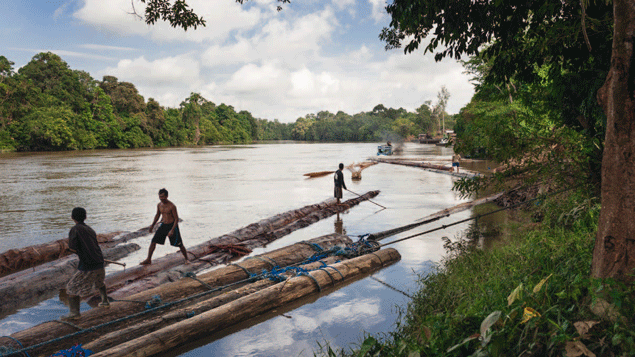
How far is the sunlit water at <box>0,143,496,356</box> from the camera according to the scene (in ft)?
19.7

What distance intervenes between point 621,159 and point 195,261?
7531mm

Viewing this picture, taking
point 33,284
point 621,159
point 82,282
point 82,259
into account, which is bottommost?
point 33,284

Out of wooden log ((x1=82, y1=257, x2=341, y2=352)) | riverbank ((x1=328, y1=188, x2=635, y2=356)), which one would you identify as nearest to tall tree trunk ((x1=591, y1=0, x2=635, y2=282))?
riverbank ((x1=328, y1=188, x2=635, y2=356))

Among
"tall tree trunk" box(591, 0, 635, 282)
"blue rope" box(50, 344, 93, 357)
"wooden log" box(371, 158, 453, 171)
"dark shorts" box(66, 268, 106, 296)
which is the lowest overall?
"blue rope" box(50, 344, 93, 357)

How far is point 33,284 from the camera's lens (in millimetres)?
7371

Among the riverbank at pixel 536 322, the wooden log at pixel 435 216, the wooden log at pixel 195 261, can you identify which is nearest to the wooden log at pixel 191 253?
the wooden log at pixel 195 261

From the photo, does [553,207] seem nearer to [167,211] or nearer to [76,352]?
[167,211]

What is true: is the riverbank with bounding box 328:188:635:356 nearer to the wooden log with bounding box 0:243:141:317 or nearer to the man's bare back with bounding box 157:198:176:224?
the man's bare back with bounding box 157:198:176:224

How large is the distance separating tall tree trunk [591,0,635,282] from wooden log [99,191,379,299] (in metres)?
6.45

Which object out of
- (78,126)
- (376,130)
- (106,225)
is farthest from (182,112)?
(106,225)

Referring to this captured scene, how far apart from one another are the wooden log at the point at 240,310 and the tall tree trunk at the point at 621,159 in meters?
4.17

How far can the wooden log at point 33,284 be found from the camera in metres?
6.96

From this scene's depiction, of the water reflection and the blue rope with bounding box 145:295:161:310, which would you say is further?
the water reflection

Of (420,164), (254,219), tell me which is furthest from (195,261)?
(420,164)
